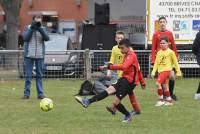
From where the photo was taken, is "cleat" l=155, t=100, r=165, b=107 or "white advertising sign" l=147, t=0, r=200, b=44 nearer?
"cleat" l=155, t=100, r=165, b=107

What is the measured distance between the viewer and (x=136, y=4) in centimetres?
2781

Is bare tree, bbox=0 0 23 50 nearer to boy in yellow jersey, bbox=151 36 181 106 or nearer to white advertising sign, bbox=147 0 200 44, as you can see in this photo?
white advertising sign, bbox=147 0 200 44

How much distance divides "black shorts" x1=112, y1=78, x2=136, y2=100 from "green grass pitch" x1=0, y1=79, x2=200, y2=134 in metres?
0.46

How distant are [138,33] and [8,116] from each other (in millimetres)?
15060

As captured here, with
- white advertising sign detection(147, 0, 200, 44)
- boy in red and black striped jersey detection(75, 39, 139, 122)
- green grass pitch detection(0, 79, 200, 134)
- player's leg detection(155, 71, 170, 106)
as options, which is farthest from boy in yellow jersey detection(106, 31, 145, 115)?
white advertising sign detection(147, 0, 200, 44)

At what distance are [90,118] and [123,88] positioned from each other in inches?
31.7

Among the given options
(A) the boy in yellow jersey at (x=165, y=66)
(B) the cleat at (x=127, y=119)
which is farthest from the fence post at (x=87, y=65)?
(B) the cleat at (x=127, y=119)

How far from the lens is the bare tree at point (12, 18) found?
29.4m

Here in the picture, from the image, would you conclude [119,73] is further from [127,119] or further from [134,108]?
[127,119]

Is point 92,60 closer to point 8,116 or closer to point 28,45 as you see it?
point 28,45

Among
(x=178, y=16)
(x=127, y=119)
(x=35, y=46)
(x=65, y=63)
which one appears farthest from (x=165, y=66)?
(x=178, y=16)

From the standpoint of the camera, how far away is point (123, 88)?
12195 mm

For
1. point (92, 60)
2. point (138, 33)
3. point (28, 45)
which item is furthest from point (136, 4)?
point (28, 45)

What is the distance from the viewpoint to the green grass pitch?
1095 cm
